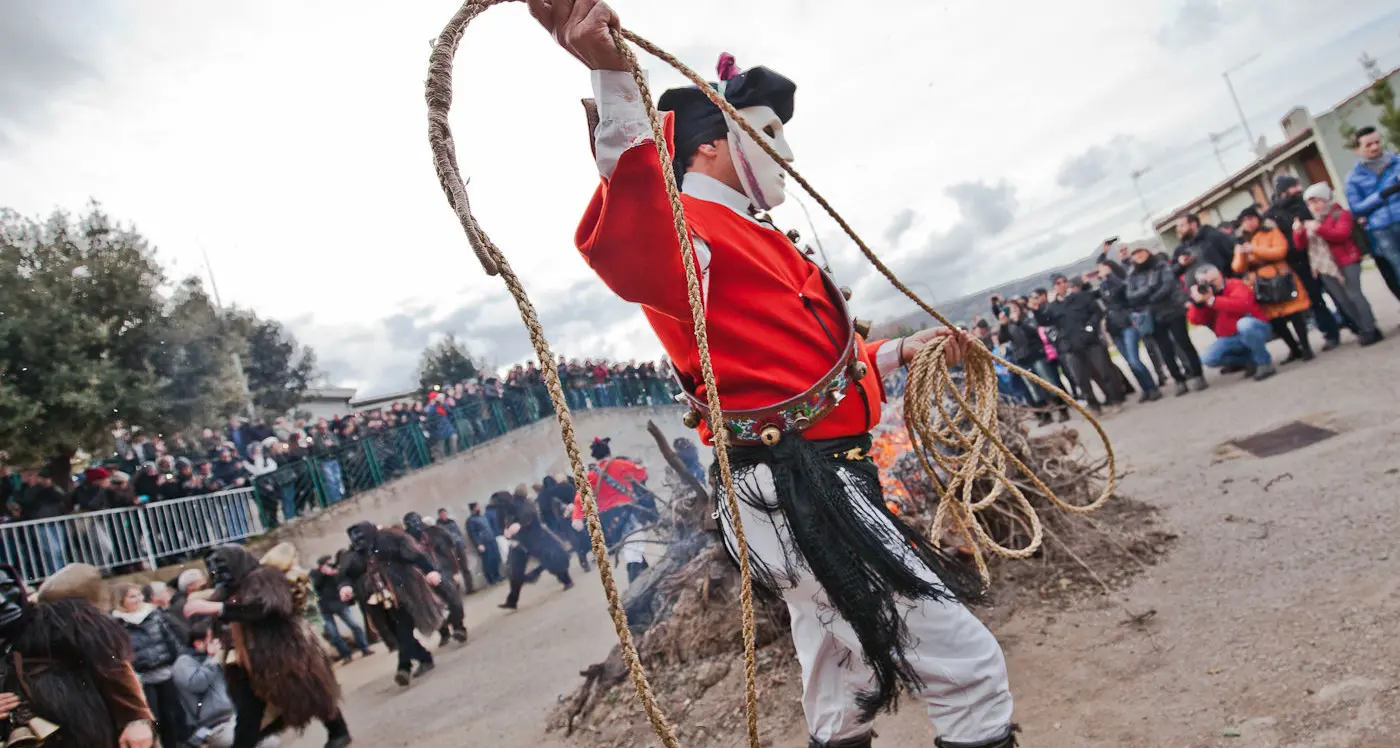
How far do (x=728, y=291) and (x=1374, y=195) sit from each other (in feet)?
23.9

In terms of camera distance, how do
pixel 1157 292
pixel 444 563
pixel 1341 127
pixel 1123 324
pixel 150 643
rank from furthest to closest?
pixel 1341 127
pixel 444 563
pixel 1123 324
pixel 1157 292
pixel 150 643

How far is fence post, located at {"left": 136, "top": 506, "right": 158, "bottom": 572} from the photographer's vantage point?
35.1 feet

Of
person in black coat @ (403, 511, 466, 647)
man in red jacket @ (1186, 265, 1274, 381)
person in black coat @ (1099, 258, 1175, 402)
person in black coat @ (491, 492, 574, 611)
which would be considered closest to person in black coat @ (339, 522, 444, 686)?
person in black coat @ (403, 511, 466, 647)

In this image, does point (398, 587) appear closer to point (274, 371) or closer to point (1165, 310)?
point (1165, 310)

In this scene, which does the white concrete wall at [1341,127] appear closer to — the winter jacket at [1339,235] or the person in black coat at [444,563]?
the winter jacket at [1339,235]

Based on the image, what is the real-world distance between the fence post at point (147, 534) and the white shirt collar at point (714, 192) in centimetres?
1189

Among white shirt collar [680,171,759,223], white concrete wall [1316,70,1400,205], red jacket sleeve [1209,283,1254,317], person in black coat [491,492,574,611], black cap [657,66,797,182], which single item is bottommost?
person in black coat [491,492,574,611]

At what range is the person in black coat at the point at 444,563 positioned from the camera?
8031 mm

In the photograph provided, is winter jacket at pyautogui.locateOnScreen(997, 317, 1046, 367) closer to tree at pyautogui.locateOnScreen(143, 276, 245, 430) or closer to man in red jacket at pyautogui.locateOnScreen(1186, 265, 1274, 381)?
man in red jacket at pyautogui.locateOnScreen(1186, 265, 1274, 381)

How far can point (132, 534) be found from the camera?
10.6m

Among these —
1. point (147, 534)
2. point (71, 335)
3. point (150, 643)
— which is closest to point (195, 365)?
point (71, 335)

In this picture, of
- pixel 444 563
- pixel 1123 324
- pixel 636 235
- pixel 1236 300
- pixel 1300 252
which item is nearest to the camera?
pixel 636 235

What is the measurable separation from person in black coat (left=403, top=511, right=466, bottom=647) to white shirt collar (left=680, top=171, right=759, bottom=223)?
6982mm

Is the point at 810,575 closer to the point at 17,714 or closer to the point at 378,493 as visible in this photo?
the point at 17,714
